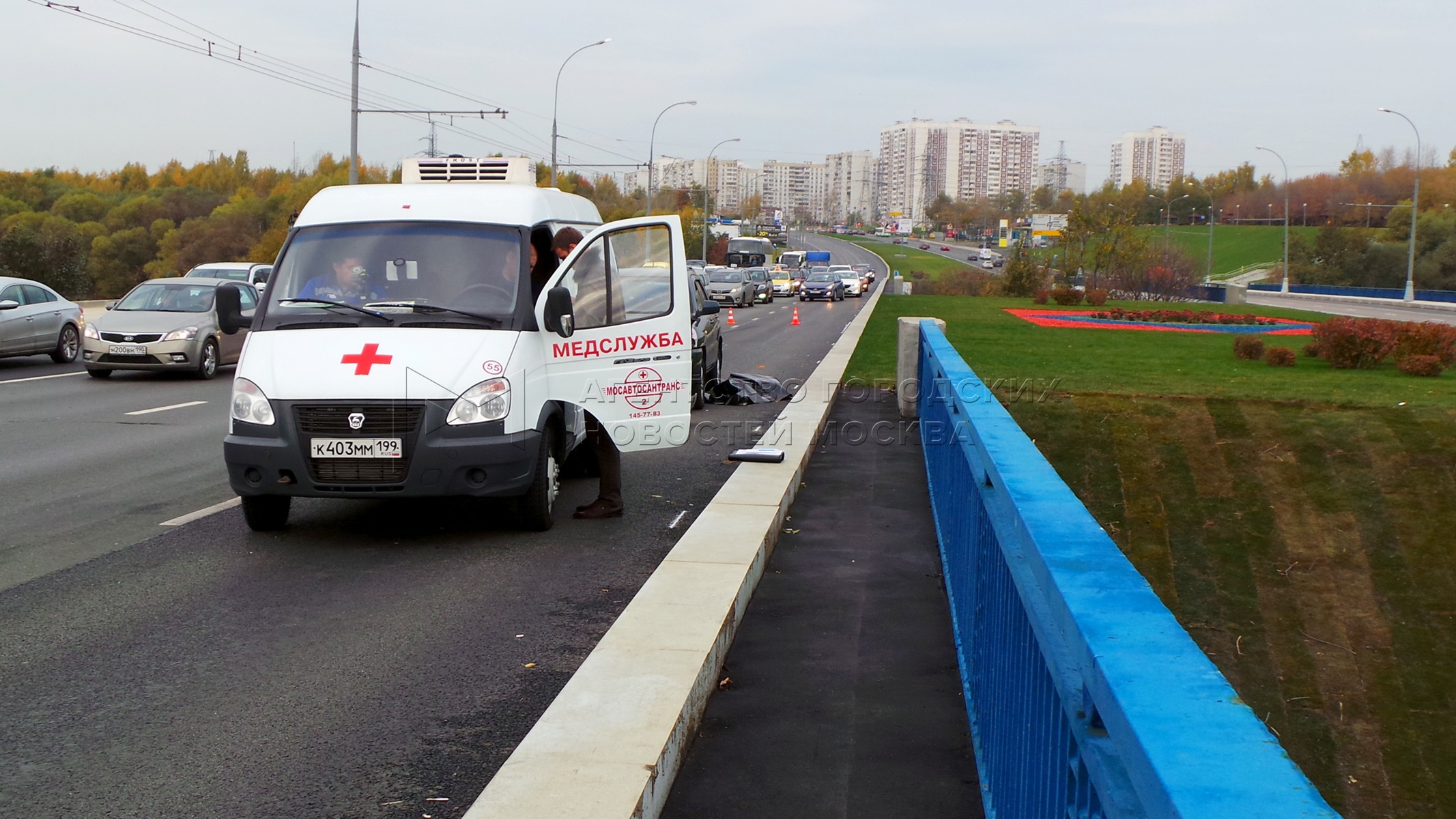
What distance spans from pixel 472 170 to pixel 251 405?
389cm

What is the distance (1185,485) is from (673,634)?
11.9 m

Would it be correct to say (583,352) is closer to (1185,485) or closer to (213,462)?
(213,462)

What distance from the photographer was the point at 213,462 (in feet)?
36.2

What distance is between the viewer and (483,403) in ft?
24.8

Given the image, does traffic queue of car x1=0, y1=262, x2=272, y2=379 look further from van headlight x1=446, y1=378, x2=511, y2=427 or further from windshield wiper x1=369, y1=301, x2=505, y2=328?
van headlight x1=446, y1=378, x2=511, y2=427

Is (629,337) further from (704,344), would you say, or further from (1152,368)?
(1152,368)

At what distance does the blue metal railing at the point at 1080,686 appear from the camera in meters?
1.47

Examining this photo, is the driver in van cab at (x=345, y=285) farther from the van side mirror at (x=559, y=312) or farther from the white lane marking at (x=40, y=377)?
the white lane marking at (x=40, y=377)

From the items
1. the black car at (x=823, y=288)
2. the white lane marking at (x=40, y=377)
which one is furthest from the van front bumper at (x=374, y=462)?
the black car at (x=823, y=288)

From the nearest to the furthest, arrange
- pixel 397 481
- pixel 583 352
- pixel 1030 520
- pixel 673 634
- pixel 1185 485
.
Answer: pixel 1030 520 < pixel 673 634 < pixel 397 481 < pixel 583 352 < pixel 1185 485

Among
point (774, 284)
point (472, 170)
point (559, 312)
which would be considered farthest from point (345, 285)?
point (774, 284)

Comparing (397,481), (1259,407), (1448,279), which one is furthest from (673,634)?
(1448,279)

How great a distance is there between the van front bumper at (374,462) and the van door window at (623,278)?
4.36 feet

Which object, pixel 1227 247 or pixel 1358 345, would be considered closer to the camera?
pixel 1358 345
